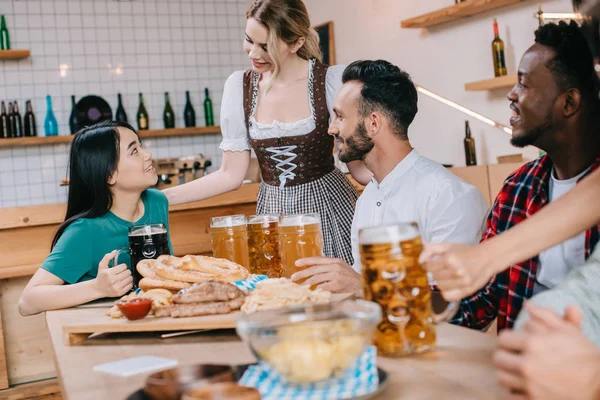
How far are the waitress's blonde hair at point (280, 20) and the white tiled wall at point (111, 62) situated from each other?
356 cm

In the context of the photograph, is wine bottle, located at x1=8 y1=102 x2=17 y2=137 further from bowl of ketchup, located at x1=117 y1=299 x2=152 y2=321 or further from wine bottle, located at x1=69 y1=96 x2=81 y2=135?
bowl of ketchup, located at x1=117 y1=299 x2=152 y2=321

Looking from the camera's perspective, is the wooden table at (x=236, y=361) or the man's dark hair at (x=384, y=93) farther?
the man's dark hair at (x=384, y=93)

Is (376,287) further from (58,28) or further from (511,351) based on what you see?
(58,28)

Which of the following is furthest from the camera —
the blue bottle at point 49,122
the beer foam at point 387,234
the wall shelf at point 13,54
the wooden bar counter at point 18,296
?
the blue bottle at point 49,122

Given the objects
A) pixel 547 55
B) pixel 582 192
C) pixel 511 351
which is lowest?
pixel 511 351

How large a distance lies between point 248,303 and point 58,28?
5.00 meters

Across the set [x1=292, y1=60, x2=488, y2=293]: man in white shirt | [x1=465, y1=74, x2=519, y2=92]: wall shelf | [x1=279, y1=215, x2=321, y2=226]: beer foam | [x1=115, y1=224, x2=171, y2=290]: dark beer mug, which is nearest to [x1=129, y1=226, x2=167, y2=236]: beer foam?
[x1=115, y1=224, x2=171, y2=290]: dark beer mug

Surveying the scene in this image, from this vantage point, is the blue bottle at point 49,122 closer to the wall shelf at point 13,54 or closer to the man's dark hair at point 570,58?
the wall shelf at point 13,54

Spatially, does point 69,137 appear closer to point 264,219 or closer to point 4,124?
point 4,124

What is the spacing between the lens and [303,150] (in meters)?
2.56

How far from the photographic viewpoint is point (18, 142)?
530 cm

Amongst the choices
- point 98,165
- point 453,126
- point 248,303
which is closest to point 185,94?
point 453,126

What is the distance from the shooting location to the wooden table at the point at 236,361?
875 mm

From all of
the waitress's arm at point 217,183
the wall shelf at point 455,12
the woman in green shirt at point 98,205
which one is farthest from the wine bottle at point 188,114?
the woman in green shirt at point 98,205
